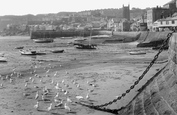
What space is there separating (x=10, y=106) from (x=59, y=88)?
4461 mm

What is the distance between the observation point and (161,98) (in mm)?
8734

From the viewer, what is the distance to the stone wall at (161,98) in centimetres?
798

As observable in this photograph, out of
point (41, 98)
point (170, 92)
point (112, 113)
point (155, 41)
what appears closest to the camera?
point (170, 92)

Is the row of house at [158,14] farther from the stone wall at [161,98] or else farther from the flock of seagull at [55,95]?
the stone wall at [161,98]

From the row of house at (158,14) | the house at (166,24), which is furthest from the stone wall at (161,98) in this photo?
the row of house at (158,14)

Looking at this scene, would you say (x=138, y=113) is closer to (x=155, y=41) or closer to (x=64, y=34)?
(x=155, y=41)

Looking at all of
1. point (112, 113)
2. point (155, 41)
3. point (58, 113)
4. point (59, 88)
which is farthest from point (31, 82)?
point (155, 41)

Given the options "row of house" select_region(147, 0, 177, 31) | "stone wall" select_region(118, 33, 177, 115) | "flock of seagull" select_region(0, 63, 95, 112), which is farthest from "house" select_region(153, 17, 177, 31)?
"stone wall" select_region(118, 33, 177, 115)

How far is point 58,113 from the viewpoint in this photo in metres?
12.2

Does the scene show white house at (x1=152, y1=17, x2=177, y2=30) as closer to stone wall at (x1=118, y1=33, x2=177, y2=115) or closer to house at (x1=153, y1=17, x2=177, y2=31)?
house at (x1=153, y1=17, x2=177, y2=31)

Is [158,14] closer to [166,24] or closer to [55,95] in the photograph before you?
[166,24]

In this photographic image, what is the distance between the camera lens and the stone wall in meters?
7.98

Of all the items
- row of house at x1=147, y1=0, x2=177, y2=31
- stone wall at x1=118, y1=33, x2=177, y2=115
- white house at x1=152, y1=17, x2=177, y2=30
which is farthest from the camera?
row of house at x1=147, y1=0, x2=177, y2=31

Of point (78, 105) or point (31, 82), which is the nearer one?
point (78, 105)
